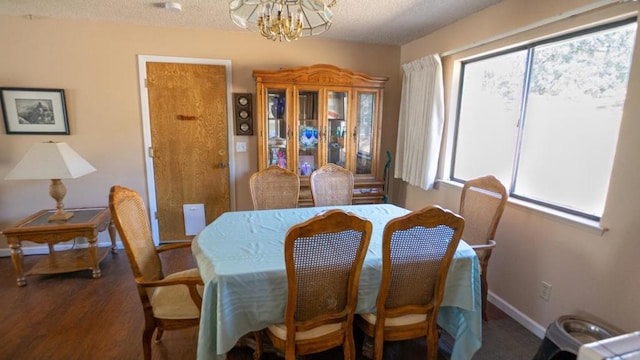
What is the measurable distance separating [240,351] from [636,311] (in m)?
2.16

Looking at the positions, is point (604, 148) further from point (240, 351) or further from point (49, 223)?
point (49, 223)

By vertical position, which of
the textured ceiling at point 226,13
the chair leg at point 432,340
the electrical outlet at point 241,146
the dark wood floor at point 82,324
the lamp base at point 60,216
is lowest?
the dark wood floor at point 82,324

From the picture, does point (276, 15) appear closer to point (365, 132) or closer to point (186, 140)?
point (365, 132)

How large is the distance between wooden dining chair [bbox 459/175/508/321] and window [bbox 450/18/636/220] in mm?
303

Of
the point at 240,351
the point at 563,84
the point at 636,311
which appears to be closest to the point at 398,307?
the point at 240,351

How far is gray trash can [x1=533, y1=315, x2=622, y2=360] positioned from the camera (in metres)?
1.54

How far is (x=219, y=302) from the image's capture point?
1.33 m

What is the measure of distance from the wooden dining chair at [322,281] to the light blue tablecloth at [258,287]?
9 cm

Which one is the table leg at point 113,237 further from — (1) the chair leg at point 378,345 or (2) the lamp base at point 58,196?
Answer: (1) the chair leg at point 378,345

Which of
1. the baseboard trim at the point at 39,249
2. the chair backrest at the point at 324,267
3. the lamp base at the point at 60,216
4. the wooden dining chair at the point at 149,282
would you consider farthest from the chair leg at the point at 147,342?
the baseboard trim at the point at 39,249

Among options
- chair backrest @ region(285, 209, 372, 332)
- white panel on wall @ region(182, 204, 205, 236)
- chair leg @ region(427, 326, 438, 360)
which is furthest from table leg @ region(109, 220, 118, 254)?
chair leg @ region(427, 326, 438, 360)

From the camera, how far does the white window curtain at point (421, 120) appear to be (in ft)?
9.82

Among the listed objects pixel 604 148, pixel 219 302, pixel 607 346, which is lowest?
pixel 219 302

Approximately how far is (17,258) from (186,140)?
170 cm
